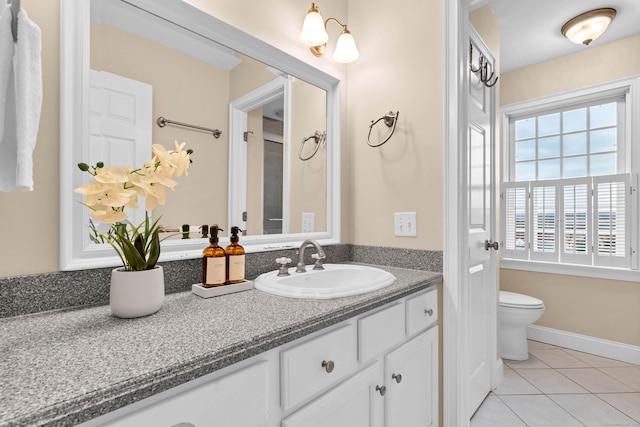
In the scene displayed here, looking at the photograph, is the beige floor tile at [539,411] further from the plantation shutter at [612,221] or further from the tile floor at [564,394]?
the plantation shutter at [612,221]

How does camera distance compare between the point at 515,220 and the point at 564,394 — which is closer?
the point at 564,394

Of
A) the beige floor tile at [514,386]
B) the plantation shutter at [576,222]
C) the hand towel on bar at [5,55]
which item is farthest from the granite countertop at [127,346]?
the plantation shutter at [576,222]

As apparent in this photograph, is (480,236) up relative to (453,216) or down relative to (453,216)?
down

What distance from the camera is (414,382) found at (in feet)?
4.27

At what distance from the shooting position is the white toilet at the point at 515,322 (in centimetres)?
237

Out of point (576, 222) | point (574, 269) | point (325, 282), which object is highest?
point (576, 222)

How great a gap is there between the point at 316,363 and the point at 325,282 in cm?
60

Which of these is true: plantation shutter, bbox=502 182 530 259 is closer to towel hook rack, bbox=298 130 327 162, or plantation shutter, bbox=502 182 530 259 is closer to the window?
the window

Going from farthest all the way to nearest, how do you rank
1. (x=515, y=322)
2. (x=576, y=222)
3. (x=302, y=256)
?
(x=576, y=222) < (x=515, y=322) < (x=302, y=256)

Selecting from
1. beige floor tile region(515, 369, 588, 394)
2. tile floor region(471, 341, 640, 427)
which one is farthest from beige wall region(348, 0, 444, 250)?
beige floor tile region(515, 369, 588, 394)

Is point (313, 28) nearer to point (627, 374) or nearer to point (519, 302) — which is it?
point (519, 302)

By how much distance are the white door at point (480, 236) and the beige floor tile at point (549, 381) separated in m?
0.38

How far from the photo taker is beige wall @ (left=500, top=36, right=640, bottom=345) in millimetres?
2512

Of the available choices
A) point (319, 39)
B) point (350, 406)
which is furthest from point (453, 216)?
point (319, 39)
